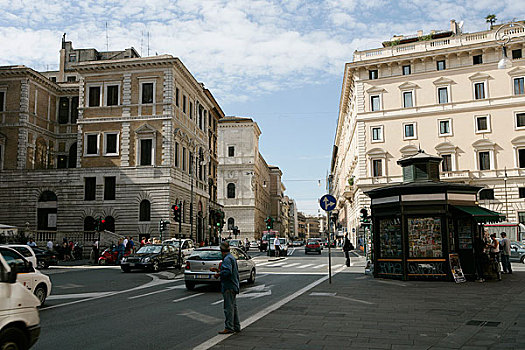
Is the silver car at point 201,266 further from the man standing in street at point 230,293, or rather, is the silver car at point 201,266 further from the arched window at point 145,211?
the arched window at point 145,211

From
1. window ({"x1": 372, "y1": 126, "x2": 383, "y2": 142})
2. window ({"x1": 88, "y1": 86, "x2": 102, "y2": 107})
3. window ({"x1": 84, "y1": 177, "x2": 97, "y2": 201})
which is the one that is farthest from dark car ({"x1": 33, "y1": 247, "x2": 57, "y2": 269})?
window ({"x1": 372, "y1": 126, "x2": 383, "y2": 142})

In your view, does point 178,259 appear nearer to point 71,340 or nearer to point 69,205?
point 71,340

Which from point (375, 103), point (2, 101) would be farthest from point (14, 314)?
point (375, 103)

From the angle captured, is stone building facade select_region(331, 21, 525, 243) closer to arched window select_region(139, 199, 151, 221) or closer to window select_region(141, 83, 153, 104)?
arched window select_region(139, 199, 151, 221)

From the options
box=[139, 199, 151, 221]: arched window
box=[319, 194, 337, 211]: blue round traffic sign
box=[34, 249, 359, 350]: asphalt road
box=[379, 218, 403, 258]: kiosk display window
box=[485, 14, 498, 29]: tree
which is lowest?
box=[34, 249, 359, 350]: asphalt road

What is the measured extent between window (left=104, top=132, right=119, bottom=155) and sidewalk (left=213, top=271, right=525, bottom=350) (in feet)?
107

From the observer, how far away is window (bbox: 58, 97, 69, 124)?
51.0 meters

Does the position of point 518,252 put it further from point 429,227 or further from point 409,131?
point 409,131

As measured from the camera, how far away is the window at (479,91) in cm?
4913

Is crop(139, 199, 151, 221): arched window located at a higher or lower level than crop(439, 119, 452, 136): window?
lower

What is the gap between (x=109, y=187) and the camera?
42.9m

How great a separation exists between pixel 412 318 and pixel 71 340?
6.68m

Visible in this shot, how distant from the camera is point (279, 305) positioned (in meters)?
12.2

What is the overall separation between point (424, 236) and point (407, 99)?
→ 3704cm
